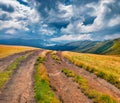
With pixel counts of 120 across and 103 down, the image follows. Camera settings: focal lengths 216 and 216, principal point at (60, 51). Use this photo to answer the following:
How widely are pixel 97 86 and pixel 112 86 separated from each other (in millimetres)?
2147

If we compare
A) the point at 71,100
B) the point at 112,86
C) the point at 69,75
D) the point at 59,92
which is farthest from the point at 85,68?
the point at 71,100

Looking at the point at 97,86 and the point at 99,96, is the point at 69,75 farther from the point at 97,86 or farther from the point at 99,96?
the point at 99,96

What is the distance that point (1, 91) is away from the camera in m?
25.2

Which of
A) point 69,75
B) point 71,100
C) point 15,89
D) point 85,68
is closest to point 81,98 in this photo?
point 71,100

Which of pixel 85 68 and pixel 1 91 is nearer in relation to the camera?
pixel 1 91

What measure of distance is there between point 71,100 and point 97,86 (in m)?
7.14

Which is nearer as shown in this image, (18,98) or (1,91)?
(18,98)

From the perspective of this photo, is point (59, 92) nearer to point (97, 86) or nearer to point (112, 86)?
point (97, 86)

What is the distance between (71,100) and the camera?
21.2 meters

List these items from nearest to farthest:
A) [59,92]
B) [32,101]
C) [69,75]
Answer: [32,101]
[59,92]
[69,75]

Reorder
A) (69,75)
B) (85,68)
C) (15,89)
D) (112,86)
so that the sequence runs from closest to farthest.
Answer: (15,89) < (112,86) < (69,75) < (85,68)

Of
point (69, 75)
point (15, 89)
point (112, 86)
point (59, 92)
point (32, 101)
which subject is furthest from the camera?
point (69, 75)

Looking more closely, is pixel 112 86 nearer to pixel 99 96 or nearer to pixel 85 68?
pixel 99 96

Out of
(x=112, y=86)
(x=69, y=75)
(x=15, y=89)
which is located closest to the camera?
(x=15, y=89)
